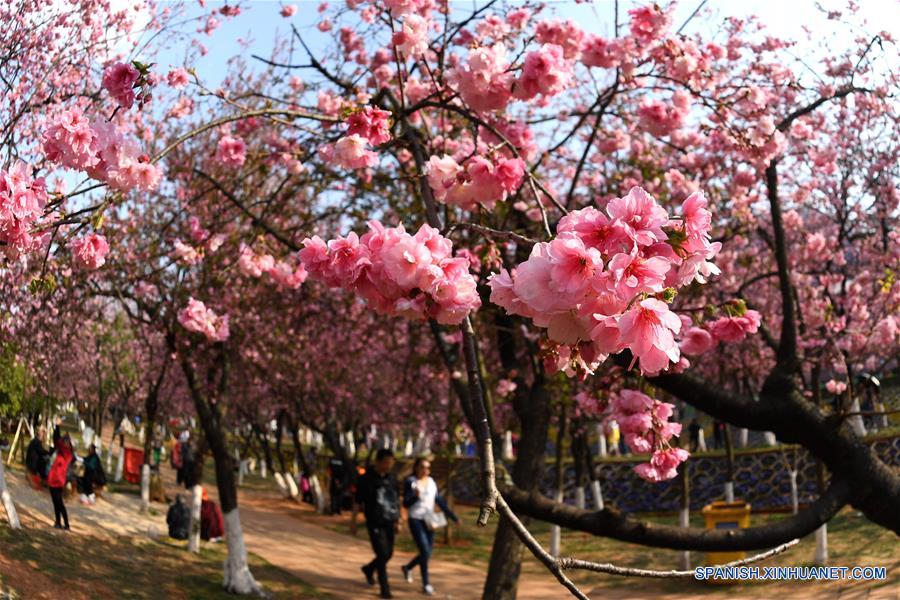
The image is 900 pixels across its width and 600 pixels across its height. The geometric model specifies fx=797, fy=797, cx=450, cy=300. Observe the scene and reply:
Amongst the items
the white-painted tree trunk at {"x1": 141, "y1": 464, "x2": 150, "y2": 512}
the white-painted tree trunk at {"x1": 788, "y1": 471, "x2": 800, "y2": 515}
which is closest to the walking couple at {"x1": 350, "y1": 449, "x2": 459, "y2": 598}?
the white-painted tree trunk at {"x1": 141, "y1": 464, "x2": 150, "y2": 512}

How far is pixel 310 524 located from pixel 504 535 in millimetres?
12425

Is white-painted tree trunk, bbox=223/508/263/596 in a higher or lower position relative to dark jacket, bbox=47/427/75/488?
lower

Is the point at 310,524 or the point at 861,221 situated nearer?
the point at 861,221

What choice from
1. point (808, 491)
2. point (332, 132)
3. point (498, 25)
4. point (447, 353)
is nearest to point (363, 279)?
point (332, 132)

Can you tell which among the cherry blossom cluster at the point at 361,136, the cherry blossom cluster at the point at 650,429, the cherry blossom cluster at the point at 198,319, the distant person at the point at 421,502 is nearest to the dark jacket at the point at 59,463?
the cherry blossom cluster at the point at 198,319

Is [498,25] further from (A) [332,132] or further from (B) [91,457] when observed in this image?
(B) [91,457]

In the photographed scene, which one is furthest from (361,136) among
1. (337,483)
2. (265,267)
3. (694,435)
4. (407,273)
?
(694,435)

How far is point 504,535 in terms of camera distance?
7434mm

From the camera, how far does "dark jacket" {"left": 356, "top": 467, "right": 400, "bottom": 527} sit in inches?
389

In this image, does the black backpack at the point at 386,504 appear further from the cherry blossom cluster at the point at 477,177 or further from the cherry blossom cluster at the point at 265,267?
the cherry blossom cluster at the point at 477,177

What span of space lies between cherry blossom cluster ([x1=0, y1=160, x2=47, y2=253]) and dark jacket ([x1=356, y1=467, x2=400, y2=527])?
7.39 metres

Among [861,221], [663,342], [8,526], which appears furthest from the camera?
[861,221]

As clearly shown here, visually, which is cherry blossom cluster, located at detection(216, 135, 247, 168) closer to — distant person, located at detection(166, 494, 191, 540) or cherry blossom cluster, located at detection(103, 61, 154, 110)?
cherry blossom cluster, located at detection(103, 61, 154, 110)

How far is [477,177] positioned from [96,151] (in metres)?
1.59
